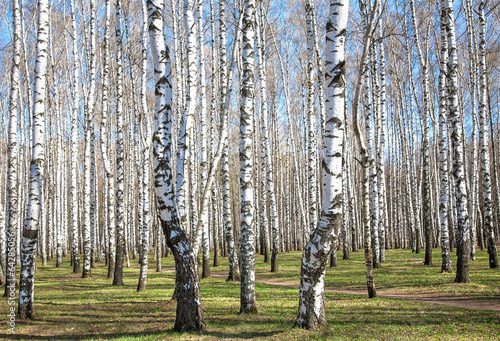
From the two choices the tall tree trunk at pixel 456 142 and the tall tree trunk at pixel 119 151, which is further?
the tall tree trunk at pixel 119 151

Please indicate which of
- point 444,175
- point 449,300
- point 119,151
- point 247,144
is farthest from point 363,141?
point 119,151

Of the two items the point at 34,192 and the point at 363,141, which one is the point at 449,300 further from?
the point at 34,192

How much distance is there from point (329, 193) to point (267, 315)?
2.72m

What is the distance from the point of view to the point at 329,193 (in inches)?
213

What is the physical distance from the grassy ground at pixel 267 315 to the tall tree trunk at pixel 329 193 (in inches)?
15.1

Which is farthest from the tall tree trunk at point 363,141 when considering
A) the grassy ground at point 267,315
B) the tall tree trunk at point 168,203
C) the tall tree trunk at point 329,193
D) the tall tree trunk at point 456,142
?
the tall tree trunk at point 168,203

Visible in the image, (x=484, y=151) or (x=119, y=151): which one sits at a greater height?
(x=119, y=151)

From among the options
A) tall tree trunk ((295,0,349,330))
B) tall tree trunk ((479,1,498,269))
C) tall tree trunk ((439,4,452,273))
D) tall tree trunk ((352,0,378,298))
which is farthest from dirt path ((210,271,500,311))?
tall tree trunk ((479,1,498,269))

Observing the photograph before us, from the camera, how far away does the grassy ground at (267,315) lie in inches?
212

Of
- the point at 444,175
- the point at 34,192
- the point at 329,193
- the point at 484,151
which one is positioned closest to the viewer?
the point at 329,193

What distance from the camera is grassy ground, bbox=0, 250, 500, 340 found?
17.7 feet

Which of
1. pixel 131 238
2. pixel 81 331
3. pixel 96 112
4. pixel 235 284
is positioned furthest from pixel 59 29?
pixel 81 331

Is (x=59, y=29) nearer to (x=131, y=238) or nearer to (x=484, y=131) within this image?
(x=131, y=238)

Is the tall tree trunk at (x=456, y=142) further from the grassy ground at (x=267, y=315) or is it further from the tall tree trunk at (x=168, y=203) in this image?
the tall tree trunk at (x=168, y=203)
